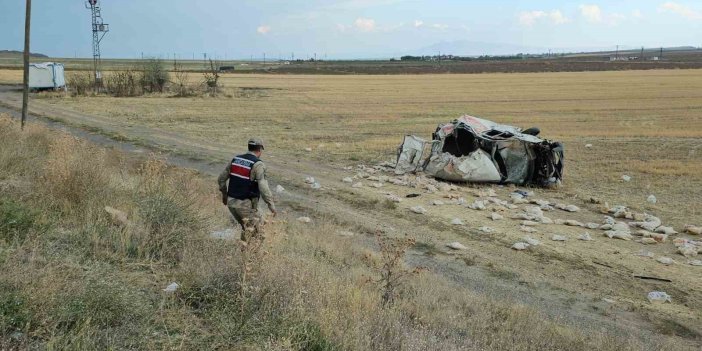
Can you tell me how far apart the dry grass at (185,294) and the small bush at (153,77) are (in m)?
45.9

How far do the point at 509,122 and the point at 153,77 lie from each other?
34665 millimetres

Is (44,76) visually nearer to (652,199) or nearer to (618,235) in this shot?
(652,199)

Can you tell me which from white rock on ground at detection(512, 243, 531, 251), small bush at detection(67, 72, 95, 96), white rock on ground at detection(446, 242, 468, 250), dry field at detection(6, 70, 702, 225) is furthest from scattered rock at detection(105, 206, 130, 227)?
small bush at detection(67, 72, 95, 96)

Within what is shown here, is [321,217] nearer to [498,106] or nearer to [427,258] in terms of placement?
[427,258]

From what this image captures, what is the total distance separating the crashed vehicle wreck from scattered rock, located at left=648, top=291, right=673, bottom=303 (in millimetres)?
7213

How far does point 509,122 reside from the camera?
30953mm

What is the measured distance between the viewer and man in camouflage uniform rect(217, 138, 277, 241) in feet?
22.4

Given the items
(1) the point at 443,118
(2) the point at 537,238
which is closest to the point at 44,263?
(2) the point at 537,238

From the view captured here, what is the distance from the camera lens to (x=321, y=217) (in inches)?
420

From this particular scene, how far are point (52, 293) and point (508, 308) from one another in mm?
4622

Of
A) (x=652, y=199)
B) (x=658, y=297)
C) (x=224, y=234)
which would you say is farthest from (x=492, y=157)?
(x=224, y=234)

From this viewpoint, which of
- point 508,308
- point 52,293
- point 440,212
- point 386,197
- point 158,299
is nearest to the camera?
point 52,293

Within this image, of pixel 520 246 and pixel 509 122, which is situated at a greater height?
pixel 509 122

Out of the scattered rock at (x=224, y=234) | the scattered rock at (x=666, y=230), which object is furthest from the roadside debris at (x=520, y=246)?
the scattered rock at (x=224, y=234)
